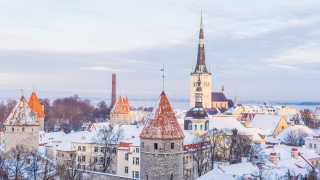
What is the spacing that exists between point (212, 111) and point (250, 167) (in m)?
57.9

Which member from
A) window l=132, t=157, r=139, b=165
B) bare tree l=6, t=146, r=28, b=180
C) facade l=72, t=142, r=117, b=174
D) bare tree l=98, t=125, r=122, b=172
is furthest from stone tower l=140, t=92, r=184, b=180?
facade l=72, t=142, r=117, b=174

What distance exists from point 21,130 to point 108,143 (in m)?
9.74

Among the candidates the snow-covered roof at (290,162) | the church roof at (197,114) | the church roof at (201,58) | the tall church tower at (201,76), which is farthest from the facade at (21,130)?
the church roof at (201,58)

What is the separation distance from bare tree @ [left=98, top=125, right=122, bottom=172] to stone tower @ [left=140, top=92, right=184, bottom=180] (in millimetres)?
17772

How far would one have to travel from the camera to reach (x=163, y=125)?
2683 cm

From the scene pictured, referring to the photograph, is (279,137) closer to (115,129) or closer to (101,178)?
(115,129)

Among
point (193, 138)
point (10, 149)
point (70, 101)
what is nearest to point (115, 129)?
point (193, 138)

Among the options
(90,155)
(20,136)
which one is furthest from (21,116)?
(90,155)

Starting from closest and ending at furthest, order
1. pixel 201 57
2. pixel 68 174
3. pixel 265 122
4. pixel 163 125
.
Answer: pixel 163 125
pixel 68 174
pixel 265 122
pixel 201 57

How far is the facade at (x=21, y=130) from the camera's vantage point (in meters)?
40.0

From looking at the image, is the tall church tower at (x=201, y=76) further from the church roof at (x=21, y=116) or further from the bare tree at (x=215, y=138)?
the church roof at (x=21, y=116)

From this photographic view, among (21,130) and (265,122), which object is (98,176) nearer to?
(21,130)

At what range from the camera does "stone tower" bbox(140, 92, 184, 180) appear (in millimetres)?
26062

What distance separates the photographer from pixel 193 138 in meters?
48.0
